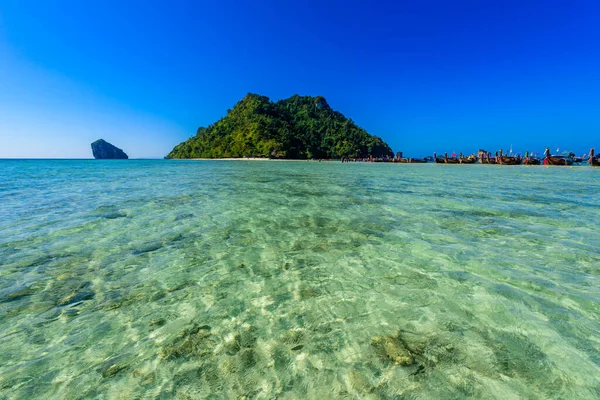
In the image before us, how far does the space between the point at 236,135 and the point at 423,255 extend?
155m

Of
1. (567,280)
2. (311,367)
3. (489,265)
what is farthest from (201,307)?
(567,280)

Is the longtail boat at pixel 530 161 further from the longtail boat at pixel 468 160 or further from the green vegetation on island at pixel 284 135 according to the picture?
the green vegetation on island at pixel 284 135

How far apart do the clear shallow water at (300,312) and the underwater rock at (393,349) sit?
→ 0.02m

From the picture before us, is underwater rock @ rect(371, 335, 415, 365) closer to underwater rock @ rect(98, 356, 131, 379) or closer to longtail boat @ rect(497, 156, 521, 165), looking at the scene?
underwater rock @ rect(98, 356, 131, 379)

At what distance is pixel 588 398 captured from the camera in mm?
2557

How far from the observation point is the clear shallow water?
2.76 metres

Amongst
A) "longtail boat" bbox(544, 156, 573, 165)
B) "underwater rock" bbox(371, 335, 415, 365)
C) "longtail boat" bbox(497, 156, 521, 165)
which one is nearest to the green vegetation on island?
"longtail boat" bbox(497, 156, 521, 165)

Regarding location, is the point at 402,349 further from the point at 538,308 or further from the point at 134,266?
the point at 134,266

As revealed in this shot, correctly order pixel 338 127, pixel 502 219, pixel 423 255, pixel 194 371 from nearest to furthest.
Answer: pixel 194 371
pixel 423 255
pixel 502 219
pixel 338 127

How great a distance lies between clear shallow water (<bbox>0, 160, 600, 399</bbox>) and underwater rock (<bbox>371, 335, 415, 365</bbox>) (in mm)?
21

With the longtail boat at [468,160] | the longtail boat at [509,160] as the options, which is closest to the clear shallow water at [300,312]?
the longtail boat at [509,160]

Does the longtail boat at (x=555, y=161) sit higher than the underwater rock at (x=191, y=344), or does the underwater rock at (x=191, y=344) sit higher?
the longtail boat at (x=555, y=161)

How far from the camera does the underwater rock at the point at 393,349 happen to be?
119 inches

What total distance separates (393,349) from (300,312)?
1.36 metres
